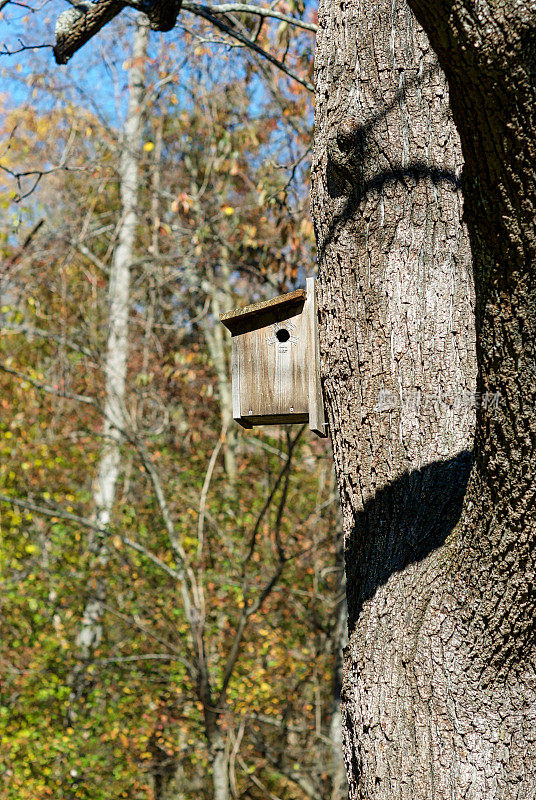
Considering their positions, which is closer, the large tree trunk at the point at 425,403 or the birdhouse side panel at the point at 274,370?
the large tree trunk at the point at 425,403

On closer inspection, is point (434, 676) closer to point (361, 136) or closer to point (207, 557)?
point (361, 136)

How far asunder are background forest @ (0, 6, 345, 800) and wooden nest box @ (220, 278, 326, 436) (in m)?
2.46

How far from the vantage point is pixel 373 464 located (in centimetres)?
206

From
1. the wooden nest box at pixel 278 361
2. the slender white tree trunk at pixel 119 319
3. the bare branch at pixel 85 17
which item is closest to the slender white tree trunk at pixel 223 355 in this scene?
the slender white tree trunk at pixel 119 319

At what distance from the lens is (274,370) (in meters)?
2.77

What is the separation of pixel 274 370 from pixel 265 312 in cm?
20

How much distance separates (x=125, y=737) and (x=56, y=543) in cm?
167

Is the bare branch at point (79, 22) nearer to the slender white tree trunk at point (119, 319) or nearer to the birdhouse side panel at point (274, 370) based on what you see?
the birdhouse side panel at point (274, 370)

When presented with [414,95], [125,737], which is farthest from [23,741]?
[414,95]

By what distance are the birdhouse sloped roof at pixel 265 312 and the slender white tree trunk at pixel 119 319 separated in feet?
12.1

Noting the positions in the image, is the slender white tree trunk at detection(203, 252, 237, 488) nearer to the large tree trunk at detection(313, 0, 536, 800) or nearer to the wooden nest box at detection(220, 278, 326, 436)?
the wooden nest box at detection(220, 278, 326, 436)

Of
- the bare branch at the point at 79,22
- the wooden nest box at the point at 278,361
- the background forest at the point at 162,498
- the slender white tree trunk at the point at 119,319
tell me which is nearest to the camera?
the wooden nest box at the point at 278,361

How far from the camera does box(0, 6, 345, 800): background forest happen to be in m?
6.17

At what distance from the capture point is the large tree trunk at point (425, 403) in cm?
138
